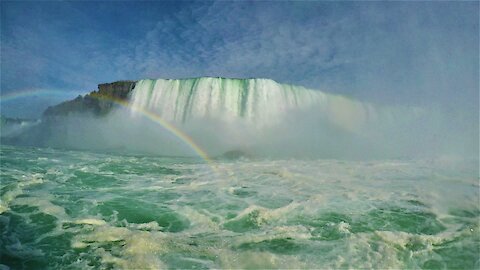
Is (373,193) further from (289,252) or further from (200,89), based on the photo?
(200,89)

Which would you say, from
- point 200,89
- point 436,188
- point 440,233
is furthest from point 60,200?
point 200,89

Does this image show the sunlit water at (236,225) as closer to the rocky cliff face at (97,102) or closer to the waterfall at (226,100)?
the waterfall at (226,100)

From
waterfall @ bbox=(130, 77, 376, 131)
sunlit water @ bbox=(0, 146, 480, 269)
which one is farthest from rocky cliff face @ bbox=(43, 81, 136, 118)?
sunlit water @ bbox=(0, 146, 480, 269)

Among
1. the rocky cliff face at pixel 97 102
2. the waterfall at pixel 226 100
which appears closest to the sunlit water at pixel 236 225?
the waterfall at pixel 226 100

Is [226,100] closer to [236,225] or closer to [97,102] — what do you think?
[97,102]

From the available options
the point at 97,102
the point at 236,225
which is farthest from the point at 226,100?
the point at 236,225
